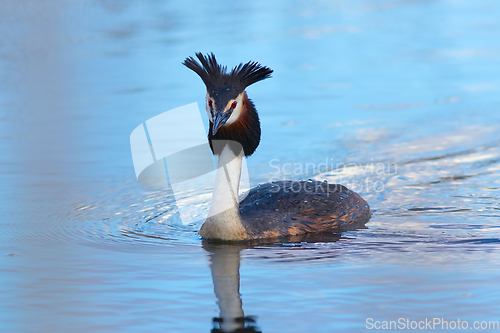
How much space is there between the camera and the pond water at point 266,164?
6.79 metres

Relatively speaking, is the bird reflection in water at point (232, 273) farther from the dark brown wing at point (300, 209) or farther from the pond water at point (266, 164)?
the dark brown wing at point (300, 209)

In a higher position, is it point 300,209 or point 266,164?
point 266,164

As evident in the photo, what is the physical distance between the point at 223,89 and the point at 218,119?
0.39 metres

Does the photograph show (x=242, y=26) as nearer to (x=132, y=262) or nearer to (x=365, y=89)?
(x=365, y=89)

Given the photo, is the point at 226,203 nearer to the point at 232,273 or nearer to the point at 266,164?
the point at 232,273

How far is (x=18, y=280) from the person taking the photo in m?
7.47

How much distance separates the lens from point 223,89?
335 inches

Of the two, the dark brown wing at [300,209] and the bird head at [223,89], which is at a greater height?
the bird head at [223,89]

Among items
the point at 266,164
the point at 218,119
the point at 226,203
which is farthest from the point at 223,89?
the point at 266,164

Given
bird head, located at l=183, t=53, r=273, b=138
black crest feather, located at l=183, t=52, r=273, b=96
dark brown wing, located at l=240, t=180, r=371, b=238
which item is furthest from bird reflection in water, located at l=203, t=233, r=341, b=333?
black crest feather, located at l=183, t=52, r=273, b=96

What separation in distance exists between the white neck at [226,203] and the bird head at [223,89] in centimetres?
45

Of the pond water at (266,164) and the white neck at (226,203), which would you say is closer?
the pond water at (266,164)

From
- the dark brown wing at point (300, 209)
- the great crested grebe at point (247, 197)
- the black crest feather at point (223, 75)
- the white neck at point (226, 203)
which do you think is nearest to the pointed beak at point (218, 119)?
the great crested grebe at point (247, 197)

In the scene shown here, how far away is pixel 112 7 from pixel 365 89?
1089 cm
